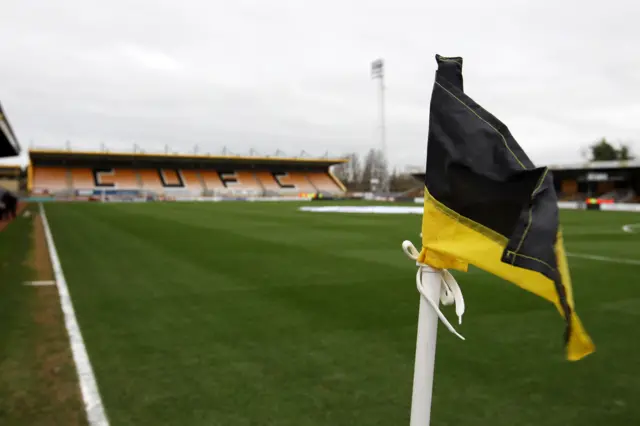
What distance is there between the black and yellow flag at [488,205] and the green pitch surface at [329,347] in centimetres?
216

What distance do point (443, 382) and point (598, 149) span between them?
89443 millimetres

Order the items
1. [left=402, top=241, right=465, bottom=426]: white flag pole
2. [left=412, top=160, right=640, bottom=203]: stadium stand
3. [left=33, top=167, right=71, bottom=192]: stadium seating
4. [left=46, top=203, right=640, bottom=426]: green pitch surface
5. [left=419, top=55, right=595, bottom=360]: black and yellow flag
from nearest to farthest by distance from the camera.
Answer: [left=419, top=55, right=595, bottom=360]: black and yellow flag, [left=402, top=241, right=465, bottom=426]: white flag pole, [left=46, top=203, right=640, bottom=426]: green pitch surface, [left=412, top=160, right=640, bottom=203]: stadium stand, [left=33, top=167, right=71, bottom=192]: stadium seating

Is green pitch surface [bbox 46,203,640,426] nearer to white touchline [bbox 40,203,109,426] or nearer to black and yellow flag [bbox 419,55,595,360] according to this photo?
white touchline [bbox 40,203,109,426]

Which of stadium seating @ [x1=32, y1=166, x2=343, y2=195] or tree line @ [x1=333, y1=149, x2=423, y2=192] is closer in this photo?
stadium seating @ [x1=32, y1=166, x2=343, y2=195]

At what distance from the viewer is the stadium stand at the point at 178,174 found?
63531mm

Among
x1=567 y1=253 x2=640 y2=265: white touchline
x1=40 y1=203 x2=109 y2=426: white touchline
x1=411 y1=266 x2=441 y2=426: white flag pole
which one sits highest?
x1=411 y1=266 x2=441 y2=426: white flag pole

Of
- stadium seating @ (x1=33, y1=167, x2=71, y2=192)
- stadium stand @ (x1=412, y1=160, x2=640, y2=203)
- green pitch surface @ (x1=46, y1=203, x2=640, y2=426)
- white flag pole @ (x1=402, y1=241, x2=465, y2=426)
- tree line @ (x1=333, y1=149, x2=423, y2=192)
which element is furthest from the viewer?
tree line @ (x1=333, y1=149, x2=423, y2=192)

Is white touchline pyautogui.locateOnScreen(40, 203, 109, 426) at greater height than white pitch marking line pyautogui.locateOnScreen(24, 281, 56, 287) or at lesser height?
greater

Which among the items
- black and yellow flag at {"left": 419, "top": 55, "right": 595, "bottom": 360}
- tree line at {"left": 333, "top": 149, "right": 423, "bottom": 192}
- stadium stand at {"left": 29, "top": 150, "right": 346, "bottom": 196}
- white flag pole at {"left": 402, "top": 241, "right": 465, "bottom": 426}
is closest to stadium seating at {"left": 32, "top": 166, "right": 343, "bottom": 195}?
stadium stand at {"left": 29, "top": 150, "right": 346, "bottom": 196}

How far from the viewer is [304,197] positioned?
70.1 m

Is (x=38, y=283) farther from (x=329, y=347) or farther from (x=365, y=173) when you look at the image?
(x=365, y=173)

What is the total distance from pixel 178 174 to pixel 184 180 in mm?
1641

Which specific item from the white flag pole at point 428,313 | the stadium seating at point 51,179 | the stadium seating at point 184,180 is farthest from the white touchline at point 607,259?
the stadium seating at point 51,179

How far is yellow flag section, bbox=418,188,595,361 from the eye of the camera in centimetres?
160
